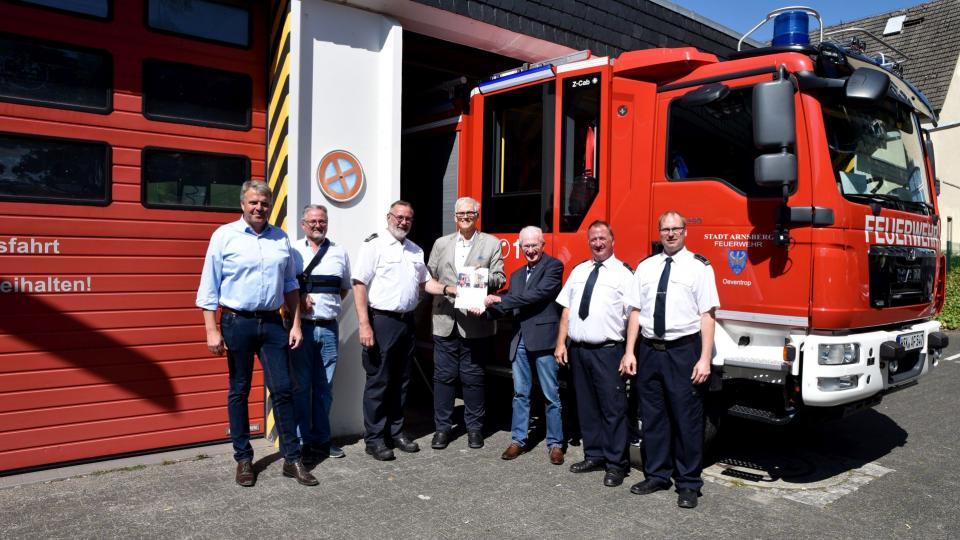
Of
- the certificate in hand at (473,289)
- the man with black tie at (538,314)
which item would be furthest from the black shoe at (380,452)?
the certificate in hand at (473,289)

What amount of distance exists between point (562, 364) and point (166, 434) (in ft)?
9.96

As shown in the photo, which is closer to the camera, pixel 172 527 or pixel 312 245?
pixel 172 527

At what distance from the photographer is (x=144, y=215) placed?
5.31m

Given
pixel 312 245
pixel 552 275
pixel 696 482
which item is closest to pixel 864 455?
pixel 696 482

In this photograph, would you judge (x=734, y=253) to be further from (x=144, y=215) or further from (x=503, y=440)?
(x=144, y=215)

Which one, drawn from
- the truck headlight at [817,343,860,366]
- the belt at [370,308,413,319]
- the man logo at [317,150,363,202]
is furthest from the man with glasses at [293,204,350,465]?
the truck headlight at [817,343,860,366]

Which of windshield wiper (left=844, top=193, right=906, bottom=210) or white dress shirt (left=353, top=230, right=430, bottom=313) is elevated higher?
windshield wiper (left=844, top=193, right=906, bottom=210)

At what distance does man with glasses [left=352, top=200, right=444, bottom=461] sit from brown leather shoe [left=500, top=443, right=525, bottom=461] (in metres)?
0.70

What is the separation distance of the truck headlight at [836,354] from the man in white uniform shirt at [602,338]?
4.09 ft

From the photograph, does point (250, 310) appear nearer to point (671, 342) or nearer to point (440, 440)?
point (440, 440)

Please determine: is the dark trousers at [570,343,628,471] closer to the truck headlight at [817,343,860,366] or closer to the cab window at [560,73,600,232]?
the cab window at [560,73,600,232]

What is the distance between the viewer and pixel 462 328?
5637 millimetres

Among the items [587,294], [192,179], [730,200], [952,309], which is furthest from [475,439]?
[952,309]

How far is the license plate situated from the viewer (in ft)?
16.6
